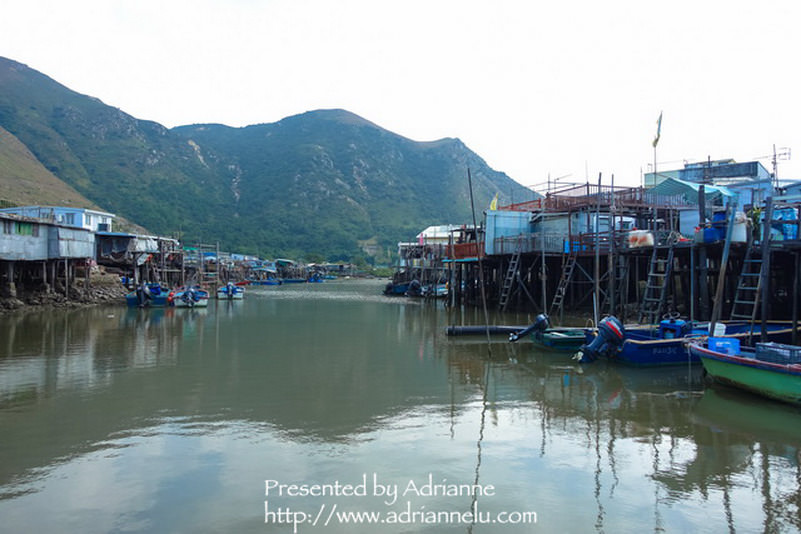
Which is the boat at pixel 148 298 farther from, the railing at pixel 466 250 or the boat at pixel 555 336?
the boat at pixel 555 336

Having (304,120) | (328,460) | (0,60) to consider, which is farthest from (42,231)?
(304,120)

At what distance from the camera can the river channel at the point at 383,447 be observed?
6988 mm

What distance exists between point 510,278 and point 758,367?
20573 millimetres

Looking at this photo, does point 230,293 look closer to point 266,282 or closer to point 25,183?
point 266,282

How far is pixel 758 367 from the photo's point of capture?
11.9 meters

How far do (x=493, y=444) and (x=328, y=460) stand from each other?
3.00 m

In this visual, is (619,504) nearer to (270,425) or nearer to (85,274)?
(270,425)

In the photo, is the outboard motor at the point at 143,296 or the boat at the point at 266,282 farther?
the boat at the point at 266,282

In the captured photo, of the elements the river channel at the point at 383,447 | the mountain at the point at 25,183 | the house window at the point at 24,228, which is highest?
the mountain at the point at 25,183

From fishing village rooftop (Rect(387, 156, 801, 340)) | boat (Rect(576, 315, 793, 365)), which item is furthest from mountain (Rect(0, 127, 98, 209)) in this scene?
boat (Rect(576, 315, 793, 365))

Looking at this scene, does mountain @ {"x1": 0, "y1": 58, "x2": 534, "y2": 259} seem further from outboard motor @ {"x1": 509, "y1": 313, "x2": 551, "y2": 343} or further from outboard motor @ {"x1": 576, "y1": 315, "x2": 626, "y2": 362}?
outboard motor @ {"x1": 576, "y1": 315, "x2": 626, "y2": 362}

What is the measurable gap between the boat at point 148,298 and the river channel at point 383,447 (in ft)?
65.7

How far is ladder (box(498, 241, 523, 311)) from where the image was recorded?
3160cm

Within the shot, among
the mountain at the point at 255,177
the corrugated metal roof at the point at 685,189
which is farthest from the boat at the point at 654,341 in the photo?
the mountain at the point at 255,177
